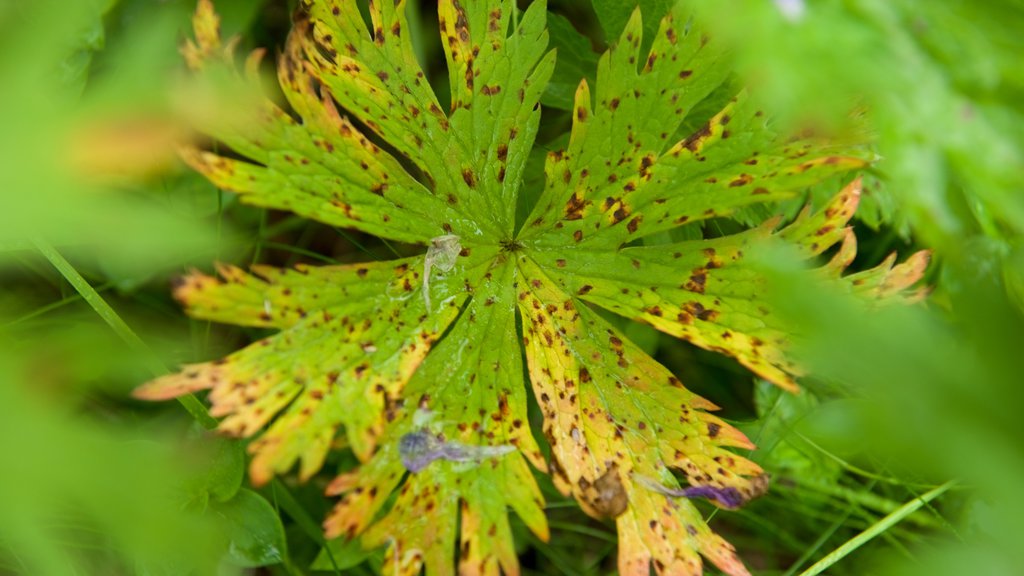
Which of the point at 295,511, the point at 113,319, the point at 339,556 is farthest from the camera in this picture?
the point at 295,511

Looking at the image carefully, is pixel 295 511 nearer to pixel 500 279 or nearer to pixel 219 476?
pixel 219 476

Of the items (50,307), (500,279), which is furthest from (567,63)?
(50,307)

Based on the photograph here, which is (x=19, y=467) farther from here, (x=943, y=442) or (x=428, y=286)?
(x=943, y=442)

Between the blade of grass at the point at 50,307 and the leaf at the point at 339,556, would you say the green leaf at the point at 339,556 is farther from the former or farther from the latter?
the blade of grass at the point at 50,307

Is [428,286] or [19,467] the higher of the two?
[428,286]

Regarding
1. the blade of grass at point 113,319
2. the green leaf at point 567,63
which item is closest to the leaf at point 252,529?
the blade of grass at point 113,319

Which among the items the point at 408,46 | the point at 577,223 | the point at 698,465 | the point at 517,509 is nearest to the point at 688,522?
the point at 698,465

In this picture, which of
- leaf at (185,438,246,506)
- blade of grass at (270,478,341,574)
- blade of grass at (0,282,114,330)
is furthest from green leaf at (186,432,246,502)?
blade of grass at (0,282,114,330)
